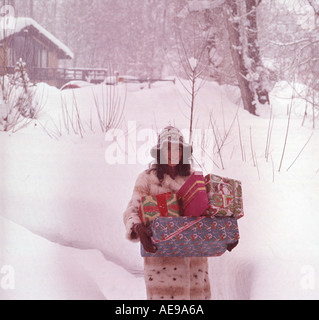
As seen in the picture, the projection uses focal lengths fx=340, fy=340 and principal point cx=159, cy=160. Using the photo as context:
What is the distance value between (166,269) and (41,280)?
1143mm

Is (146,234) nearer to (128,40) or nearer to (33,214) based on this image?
(33,214)

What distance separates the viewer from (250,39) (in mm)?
4949

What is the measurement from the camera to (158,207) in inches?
66.3

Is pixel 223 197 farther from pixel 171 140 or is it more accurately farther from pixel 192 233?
pixel 171 140

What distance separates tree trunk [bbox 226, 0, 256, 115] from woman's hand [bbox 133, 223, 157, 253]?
3.64 metres

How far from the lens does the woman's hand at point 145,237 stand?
1.63 m

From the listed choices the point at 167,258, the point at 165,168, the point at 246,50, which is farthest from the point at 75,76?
the point at 167,258

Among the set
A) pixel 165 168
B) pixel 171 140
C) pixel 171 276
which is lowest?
pixel 171 276

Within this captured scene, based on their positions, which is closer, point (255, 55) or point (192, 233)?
point (192, 233)

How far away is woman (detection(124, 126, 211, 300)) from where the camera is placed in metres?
1.88

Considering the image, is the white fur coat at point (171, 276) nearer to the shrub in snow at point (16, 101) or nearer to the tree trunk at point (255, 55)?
the shrub in snow at point (16, 101)

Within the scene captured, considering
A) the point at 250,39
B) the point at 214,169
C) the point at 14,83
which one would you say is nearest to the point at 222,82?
the point at 250,39

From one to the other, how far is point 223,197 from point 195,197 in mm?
146

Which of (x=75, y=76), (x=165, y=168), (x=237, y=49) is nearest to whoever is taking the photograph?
(x=165, y=168)
